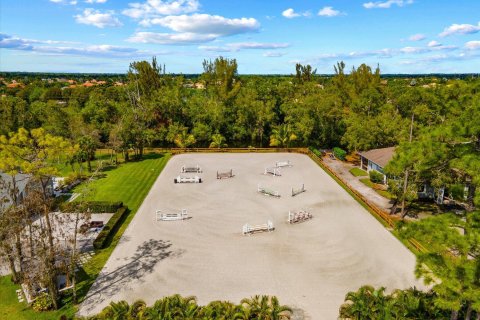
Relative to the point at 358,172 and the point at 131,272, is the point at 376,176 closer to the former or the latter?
the point at 358,172

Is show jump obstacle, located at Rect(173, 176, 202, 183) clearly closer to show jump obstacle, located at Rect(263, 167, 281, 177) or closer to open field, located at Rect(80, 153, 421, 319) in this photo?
open field, located at Rect(80, 153, 421, 319)

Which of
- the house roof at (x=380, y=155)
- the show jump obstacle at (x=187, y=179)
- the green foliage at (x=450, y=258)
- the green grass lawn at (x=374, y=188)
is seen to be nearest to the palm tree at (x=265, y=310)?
the green foliage at (x=450, y=258)

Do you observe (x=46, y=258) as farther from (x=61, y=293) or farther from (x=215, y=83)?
(x=215, y=83)

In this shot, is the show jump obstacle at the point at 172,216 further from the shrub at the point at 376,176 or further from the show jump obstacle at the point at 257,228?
the shrub at the point at 376,176

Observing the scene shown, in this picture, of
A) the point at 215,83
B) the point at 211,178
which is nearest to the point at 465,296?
the point at 211,178

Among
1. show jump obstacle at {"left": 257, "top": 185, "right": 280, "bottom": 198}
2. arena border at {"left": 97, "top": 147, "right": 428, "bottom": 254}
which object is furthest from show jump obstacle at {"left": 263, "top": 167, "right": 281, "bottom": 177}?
arena border at {"left": 97, "top": 147, "right": 428, "bottom": 254}

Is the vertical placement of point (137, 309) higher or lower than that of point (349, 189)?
lower

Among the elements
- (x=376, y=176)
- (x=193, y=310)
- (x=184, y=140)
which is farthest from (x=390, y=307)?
(x=184, y=140)
